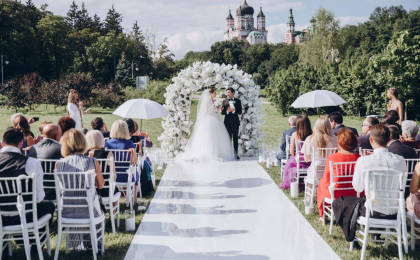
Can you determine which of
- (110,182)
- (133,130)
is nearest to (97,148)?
(110,182)

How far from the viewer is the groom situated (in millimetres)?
10453

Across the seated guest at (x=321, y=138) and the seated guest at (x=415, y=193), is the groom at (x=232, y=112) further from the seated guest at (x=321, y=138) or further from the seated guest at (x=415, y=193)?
the seated guest at (x=415, y=193)

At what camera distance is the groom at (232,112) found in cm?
1045

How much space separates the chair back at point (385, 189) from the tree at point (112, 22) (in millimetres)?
67937

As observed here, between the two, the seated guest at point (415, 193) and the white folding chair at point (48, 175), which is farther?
the white folding chair at point (48, 175)

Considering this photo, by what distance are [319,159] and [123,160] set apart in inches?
119

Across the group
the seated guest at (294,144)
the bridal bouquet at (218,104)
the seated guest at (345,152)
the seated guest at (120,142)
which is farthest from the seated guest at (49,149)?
the bridal bouquet at (218,104)

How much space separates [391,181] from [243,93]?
7414 millimetres

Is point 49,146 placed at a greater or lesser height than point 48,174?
greater

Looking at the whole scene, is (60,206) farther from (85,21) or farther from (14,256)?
(85,21)

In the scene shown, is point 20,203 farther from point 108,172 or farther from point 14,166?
point 108,172

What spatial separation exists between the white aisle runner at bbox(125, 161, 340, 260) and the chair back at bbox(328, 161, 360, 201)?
71cm

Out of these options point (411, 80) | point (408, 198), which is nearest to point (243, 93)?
point (408, 198)

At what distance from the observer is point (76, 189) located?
158 inches
